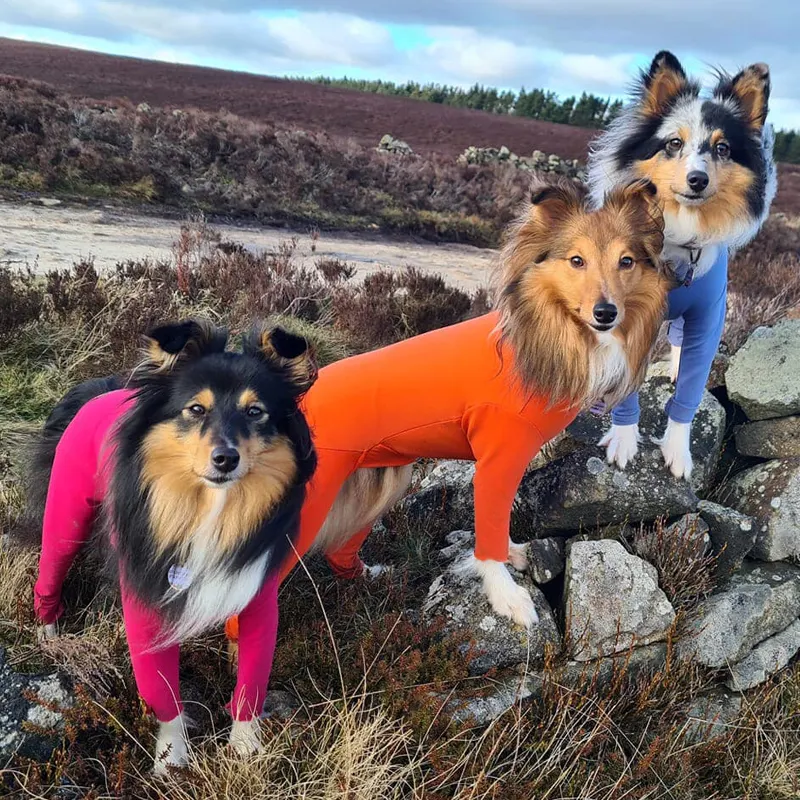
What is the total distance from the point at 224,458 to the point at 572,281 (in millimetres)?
1734

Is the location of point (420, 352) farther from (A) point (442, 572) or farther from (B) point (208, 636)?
(B) point (208, 636)

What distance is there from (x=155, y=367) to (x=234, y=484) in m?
0.50

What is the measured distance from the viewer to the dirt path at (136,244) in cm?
769

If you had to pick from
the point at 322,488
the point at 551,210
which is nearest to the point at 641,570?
the point at 322,488

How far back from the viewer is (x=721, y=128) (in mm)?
3232

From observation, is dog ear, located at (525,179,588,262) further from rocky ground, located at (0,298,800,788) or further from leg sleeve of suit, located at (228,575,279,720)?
leg sleeve of suit, located at (228,575,279,720)

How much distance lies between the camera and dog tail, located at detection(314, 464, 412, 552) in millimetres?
3188

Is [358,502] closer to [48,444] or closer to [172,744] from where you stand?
[172,744]

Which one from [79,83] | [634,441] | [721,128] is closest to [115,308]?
[634,441]

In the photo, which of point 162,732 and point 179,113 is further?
point 179,113

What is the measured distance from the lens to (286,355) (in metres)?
2.28

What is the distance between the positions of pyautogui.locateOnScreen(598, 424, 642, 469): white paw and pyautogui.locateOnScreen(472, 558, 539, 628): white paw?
1.03m

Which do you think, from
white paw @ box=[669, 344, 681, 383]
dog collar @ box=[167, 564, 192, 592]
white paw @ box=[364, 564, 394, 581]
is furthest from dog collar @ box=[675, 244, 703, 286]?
dog collar @ box=[167, 564, 192, 592]

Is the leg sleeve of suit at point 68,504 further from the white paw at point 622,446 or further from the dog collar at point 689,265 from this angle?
the dog collar at point 689,265
